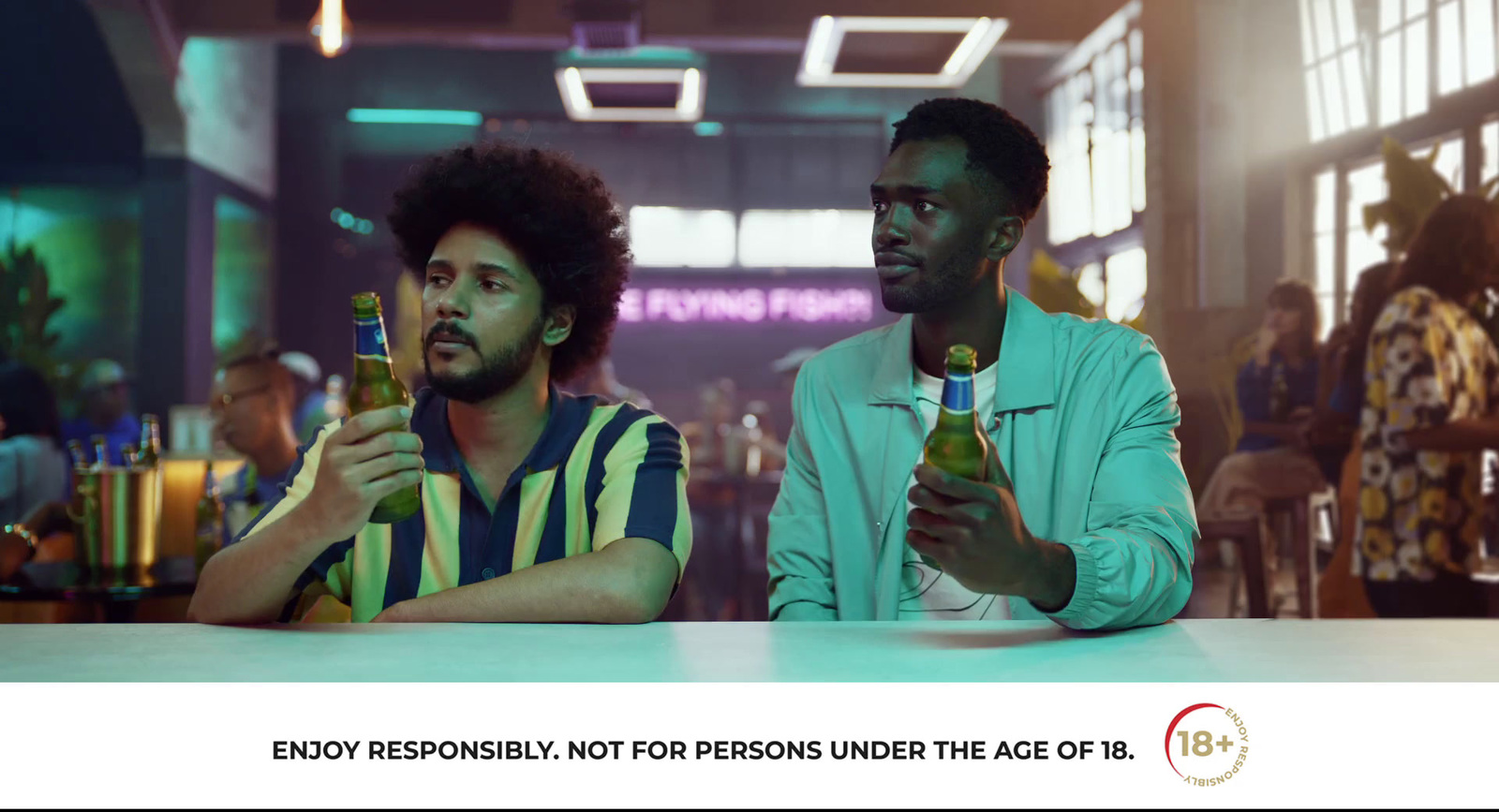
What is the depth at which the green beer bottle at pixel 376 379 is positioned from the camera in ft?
3.96

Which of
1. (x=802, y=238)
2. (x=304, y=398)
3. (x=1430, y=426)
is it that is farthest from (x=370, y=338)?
(x=802, y=238)

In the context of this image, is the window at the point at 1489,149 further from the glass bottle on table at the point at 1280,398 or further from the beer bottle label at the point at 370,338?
the beer bottle label at the point at 370,338

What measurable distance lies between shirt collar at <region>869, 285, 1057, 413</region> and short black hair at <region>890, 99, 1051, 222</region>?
0.49 ft

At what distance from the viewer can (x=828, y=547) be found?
164 cm

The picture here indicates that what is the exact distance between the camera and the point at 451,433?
160cm

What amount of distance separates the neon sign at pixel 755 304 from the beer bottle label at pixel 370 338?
8.88m

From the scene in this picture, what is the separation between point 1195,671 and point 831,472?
2.72 ft

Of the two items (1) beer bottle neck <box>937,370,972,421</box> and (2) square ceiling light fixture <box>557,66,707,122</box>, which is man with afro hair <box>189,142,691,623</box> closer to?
(1) beer bottle neck <box>937,370,972,421</box>

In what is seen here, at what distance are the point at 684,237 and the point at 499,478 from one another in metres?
8.65

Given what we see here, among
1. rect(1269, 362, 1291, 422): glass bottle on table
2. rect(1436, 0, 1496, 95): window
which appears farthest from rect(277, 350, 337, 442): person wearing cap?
rect(1436, 0, 1496, 95): window

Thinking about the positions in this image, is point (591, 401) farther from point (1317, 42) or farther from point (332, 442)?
point (1317, 42)

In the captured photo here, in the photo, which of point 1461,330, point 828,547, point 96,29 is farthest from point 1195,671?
point 96,29

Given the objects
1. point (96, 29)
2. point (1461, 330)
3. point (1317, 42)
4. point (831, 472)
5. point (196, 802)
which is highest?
point (96, 29)

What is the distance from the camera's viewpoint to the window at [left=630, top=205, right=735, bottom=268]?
1000cm
